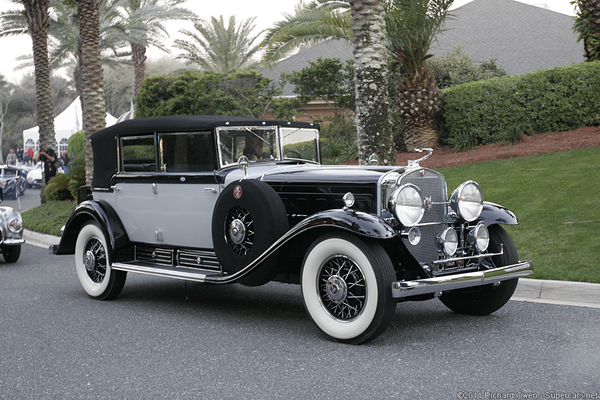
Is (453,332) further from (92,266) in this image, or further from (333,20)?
(333,20)

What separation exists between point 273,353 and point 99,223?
3094 mm

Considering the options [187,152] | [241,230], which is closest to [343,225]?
[241,230]

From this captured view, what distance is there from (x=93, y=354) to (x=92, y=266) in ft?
7.85

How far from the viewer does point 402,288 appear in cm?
450

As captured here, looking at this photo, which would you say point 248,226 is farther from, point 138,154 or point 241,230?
point 138,154

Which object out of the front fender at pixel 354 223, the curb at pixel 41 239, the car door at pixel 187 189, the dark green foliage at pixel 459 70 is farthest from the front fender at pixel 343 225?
the dark green foliage at pixel 459 70

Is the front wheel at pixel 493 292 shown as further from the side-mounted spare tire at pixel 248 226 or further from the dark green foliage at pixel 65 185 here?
the dark green foliage at pixel 65 185

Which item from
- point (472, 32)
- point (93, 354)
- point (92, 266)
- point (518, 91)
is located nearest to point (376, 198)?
point (93, 354)

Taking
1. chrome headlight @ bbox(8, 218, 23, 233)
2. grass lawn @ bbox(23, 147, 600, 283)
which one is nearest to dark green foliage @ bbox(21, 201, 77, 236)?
grass lawn @ bbox(23, 147, 600, 283)

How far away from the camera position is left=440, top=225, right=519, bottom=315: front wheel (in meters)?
5.50

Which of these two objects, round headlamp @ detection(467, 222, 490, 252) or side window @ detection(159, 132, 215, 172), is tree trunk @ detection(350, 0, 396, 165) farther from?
round headlamp @ detection(467, 222, 490, 252)

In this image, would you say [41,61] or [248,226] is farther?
[41,61]

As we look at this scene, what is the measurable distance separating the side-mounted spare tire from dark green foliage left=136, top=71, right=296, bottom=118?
13244 mm

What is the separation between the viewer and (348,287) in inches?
193
